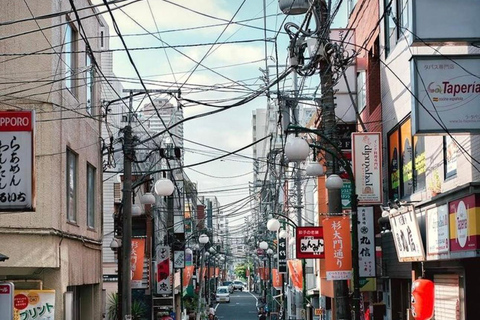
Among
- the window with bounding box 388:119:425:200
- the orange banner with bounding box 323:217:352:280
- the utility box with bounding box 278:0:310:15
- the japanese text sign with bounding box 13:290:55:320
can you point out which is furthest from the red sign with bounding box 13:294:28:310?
the window with bounding box 388:119:425:200

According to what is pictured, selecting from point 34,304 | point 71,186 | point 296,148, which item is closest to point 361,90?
point 71,186

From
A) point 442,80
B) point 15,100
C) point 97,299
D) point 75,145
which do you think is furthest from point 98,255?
point 442,80

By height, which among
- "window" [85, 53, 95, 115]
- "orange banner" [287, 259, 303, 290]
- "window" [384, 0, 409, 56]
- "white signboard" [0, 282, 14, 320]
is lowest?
"orange banner" [287, 259, 303, 290]

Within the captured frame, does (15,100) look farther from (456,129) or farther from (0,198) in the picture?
(456,129)

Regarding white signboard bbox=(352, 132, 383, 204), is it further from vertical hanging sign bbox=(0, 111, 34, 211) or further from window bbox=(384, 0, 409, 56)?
vertical hanging sign bbox=(0, 111, 34, 211)

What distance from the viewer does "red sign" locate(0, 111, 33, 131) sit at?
1541 cm

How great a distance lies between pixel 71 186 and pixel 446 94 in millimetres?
14419

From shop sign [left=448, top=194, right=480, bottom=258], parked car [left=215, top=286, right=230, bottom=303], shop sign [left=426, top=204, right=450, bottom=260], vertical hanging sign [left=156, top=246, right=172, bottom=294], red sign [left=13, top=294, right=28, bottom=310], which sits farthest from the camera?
parked car [left=215, top=286, right=230, bottom=303]

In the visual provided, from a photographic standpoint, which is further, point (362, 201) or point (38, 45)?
point (362, 201)

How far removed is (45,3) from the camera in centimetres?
2308

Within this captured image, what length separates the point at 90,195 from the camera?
2986 centimetres

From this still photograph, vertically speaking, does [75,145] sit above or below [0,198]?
above

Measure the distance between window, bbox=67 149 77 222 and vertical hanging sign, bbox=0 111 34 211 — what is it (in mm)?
9712

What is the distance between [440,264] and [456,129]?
5.90 metres
